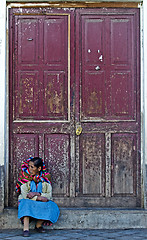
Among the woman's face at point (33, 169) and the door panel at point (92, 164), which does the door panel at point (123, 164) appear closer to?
the door panel at point (92, 164)

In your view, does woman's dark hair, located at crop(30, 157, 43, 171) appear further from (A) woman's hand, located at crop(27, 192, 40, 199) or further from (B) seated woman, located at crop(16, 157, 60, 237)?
(A) woman's hand, located at crop(27, 192, 40, 199)

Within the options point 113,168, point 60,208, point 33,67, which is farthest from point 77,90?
point 60,208

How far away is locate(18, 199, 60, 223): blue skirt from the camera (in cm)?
598

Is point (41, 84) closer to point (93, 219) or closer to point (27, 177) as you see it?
point (27, 177)

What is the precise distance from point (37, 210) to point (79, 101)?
1.62 m

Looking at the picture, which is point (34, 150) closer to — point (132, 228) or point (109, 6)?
point (132, 228)

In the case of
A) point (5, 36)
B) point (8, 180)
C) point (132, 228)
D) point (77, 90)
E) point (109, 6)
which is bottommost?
point (132, 228)

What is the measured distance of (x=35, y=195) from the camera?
240 inches

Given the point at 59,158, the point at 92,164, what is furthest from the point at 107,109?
the point at 59,158

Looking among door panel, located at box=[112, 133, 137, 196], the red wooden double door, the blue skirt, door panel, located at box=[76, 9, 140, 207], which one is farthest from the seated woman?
door panel, located at box=[112, 133, 137, 196]

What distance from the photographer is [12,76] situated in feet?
21.6

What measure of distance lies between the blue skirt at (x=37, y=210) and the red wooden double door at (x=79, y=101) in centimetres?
47

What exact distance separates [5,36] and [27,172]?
6.23ft

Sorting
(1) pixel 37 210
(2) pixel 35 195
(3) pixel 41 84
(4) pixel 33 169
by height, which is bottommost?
(1) pixel 37 210
